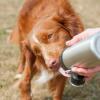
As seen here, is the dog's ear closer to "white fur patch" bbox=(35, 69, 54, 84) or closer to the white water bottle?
"white fur patch" bbox=(35, 69, 54, 84)

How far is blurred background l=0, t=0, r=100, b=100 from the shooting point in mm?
5262

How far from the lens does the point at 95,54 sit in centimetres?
206

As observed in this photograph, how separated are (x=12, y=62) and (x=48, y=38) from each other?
66.6 inches

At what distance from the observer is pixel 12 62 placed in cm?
611

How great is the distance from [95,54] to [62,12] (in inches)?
107

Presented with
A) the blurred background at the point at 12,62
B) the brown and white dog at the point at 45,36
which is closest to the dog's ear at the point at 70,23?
the brown and white dog at the point at 45,36

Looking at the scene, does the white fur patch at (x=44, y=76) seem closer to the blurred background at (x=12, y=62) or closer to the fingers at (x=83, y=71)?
the blurred background at (x=12, y=62)

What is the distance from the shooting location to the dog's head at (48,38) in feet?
14.5

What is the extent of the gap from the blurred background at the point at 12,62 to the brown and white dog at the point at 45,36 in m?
0.38

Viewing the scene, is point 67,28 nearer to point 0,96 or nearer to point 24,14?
point 24,14

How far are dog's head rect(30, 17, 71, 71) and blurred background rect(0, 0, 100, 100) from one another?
856mm

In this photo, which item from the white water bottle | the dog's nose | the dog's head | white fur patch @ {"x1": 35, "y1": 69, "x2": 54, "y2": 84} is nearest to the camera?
the white water bottle

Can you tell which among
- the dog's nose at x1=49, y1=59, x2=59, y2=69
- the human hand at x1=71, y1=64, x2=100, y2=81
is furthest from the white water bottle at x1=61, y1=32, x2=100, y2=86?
the dog's nose at x1=49, y1=59, x2=59, y2=69

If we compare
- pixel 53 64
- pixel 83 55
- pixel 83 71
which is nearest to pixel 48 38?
pixel 53 64
